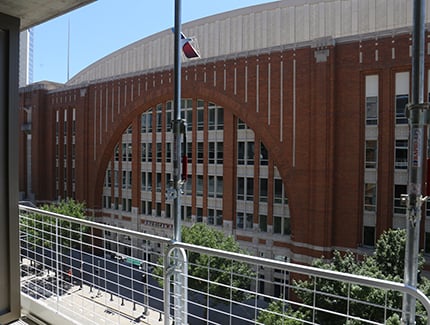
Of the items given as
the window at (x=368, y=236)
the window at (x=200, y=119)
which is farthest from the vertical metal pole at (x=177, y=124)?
the window at (x=200, y=119)

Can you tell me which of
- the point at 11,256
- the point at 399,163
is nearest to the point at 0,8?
the point at 11,256

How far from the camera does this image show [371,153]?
13383mm

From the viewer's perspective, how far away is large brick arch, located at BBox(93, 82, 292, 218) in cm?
1505

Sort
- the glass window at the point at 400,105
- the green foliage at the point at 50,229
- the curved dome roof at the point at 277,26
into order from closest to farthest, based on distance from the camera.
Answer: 1. the green foliage at the point at 50,229
2. the glass window at the point at 400,105
3. the curved dome roof at the point at 277,26

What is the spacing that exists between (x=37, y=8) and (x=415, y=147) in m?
2.30

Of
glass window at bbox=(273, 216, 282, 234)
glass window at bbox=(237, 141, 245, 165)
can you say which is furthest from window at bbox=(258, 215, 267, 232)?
glass window at bbox=(237, 141, 245, 165)

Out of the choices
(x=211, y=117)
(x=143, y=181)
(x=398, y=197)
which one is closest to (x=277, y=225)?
(x=398, y=197)

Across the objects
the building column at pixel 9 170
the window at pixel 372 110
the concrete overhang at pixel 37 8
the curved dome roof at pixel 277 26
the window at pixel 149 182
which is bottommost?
the window at pixel 149 182

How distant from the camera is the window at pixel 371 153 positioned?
1329 cm

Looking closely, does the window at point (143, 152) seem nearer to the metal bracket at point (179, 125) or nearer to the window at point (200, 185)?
the window at point (200, 185)

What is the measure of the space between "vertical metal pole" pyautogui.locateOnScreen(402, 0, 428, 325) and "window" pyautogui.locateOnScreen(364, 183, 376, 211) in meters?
13.0

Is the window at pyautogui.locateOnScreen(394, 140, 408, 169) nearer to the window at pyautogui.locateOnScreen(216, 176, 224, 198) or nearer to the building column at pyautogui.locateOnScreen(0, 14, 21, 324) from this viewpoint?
the window at pyautogui.locateOnScreen(216, 176, 224, 198)

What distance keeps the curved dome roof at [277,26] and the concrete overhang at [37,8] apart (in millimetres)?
13499

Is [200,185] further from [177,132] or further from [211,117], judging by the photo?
[177,132]
